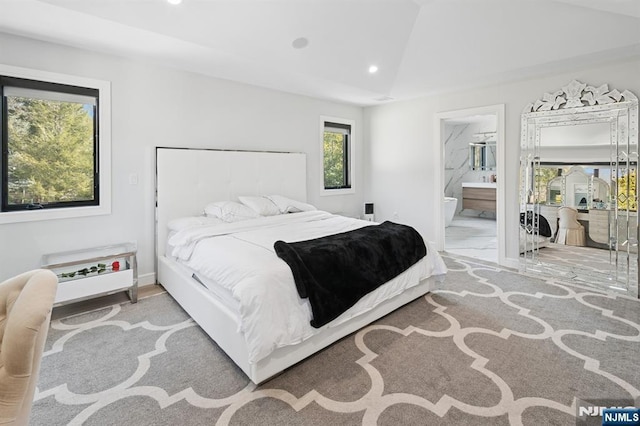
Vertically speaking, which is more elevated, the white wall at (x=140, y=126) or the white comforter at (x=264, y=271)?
the white wall at (x=140, y=126)

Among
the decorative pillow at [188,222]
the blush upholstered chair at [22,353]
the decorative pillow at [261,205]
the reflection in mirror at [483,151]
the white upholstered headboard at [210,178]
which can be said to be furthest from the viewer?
the reflection in mirror at [483,151]

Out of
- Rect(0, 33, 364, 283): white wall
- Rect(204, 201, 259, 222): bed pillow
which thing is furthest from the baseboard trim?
Rect(204, 201, 259, 222): bed pillow

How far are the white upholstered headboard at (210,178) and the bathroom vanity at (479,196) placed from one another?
483 centimetres

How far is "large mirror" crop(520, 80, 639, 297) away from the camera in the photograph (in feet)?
11.2

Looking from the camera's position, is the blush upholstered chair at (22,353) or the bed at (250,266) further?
the bed at (250,266)

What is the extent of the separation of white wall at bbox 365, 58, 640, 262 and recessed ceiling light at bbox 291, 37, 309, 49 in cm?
250

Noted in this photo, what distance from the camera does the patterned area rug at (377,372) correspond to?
174cm

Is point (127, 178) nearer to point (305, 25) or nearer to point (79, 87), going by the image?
point (79, 87)

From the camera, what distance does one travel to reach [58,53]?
119 inches

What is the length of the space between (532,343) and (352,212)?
149 inches

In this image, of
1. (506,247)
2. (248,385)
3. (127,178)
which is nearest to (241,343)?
(248,385)

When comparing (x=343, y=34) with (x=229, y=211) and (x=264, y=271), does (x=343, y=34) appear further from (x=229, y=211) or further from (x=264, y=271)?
(x=264, y=271)

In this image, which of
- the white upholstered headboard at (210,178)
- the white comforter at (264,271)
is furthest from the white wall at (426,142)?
the white comforter at (264,271)

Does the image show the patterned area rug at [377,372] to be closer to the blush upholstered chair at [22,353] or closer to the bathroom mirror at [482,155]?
the blush upholstered chair at [22,353]
